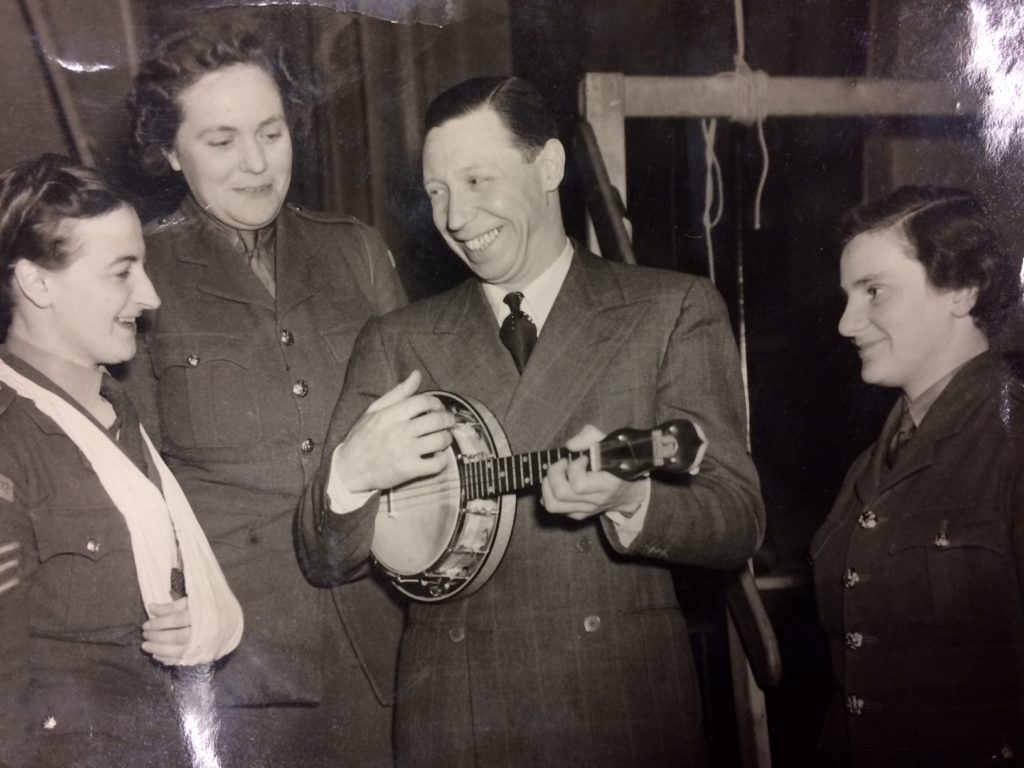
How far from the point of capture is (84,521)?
46.7 inches

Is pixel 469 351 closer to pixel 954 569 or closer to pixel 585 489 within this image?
pixel 585 489

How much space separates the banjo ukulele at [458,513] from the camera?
1206 millimetres

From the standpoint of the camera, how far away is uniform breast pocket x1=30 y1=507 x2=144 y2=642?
1166 millimetres

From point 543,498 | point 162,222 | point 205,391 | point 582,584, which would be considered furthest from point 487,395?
point 162,222

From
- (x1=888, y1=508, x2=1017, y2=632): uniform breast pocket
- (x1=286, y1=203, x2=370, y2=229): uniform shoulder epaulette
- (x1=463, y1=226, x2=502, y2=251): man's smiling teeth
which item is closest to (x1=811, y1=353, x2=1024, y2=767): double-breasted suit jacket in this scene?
(x1=888, y1=508, x2=1017, y2=632): uniform breast pocket

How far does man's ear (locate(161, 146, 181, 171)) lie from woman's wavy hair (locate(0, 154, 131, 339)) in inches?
3.3

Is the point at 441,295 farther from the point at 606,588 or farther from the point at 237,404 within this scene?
the point at 606,588

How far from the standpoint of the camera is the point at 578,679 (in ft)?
4.03

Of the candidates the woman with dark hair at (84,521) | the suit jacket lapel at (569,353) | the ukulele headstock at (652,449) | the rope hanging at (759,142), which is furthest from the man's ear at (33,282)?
the rope hanging at (759,142)

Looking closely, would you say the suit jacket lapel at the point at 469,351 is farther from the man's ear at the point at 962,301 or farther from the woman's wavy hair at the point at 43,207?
the man's ear at the point at 962,301

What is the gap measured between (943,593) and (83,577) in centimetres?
116

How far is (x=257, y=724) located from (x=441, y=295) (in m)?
0.68

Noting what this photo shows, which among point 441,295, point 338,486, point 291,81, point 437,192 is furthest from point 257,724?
point 291,81

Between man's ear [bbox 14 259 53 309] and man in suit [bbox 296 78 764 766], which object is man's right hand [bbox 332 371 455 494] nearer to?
man in suit [bbox 296 78 764 766]
